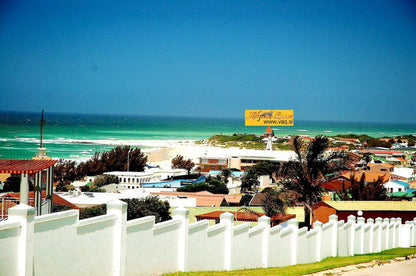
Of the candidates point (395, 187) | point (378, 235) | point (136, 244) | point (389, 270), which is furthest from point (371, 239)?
point (395, 187)

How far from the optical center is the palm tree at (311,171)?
3186cm

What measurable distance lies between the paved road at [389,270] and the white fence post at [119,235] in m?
6.33

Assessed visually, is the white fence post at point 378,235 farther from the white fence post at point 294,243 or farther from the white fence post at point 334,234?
the white fence post at point 294,243

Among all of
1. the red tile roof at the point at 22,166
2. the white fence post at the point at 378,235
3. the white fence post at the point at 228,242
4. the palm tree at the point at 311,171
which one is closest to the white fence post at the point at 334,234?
the white fence post at the point at 378,235

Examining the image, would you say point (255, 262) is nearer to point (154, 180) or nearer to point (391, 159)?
point (154, 180)

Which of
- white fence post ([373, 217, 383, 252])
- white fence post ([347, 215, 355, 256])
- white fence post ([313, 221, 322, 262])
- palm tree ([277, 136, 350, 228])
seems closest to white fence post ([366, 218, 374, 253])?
white fence post ([373, 217, 383, 252])

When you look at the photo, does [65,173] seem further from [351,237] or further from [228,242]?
[228,242]

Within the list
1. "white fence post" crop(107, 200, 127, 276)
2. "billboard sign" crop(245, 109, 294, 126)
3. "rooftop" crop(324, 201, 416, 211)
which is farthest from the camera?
"billboard sign" crop(245, 109, 294, 126)

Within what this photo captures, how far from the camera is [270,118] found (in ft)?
416

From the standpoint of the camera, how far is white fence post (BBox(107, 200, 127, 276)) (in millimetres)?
11328

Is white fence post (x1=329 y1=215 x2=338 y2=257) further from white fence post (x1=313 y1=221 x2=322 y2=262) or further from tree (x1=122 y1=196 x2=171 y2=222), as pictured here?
tree (x1=122 y1=196 x2=171 y2=222)

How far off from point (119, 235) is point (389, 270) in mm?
8502

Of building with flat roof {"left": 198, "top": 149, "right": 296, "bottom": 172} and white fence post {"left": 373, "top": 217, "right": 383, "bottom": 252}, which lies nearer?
white fence post {"left": 373, "top": 217, "right": 383, "bottom": 252}

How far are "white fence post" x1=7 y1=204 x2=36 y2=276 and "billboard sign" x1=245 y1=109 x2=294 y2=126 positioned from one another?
11531 cm
